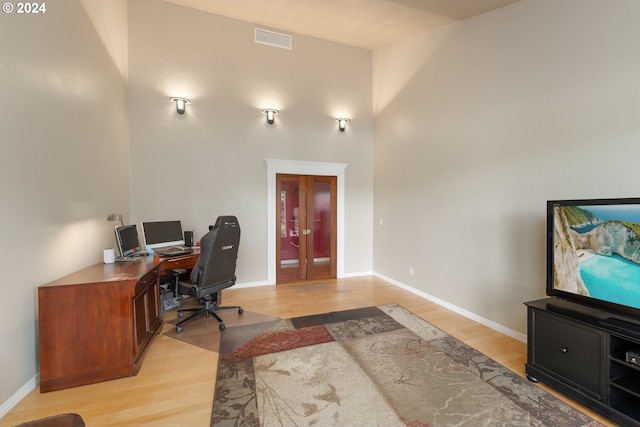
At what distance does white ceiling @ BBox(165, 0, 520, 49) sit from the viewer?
136 inches

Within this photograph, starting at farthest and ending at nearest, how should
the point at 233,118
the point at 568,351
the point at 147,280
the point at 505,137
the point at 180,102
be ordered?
the point at 233,118 → the point at 180,102 → the point at 505,137 → the point at 147,280 → the point at 568,351

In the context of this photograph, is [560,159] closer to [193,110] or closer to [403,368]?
[403,368]

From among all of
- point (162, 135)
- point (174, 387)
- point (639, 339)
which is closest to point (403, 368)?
point (639, 339)

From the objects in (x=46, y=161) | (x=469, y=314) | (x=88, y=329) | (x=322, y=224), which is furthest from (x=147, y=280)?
(x=469, y=314)

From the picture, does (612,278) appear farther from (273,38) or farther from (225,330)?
(273,38)

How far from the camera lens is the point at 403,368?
8.02ft

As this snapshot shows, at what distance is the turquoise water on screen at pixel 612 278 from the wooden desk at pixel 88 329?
143 inches

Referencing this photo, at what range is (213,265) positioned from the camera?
313 centimetres

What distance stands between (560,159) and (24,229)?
4.58m

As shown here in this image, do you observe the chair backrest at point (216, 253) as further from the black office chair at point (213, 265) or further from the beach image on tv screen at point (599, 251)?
the beach image on tv screen at point (599, 251)

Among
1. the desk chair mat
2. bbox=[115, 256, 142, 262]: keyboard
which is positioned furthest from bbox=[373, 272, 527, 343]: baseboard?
bbox=[115, 256, 142, 262]: keyboard

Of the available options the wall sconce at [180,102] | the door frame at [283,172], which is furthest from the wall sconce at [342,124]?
the wall sconce at [180,102]

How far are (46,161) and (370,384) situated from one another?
10.7 ft

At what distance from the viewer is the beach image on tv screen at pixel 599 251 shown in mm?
1856
